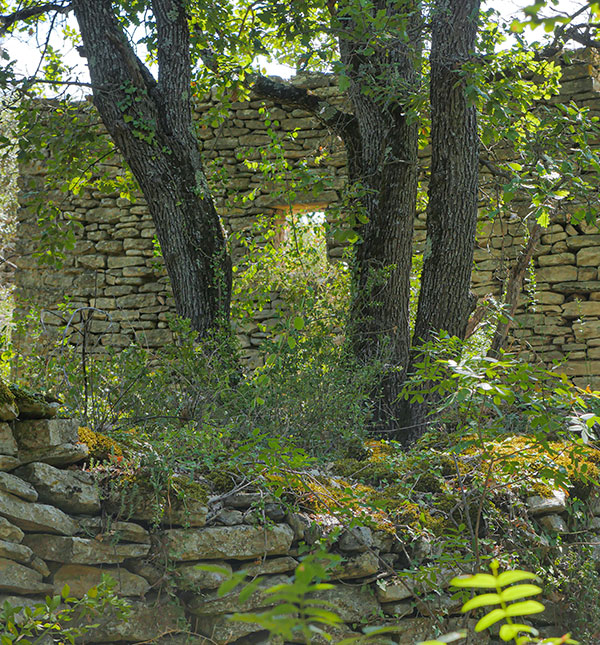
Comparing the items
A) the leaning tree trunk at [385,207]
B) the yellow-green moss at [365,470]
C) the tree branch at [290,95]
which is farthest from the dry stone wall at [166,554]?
the tree branch at [290,95]

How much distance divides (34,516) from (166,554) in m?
0.47

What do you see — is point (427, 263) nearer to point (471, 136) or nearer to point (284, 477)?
point (471, 136)

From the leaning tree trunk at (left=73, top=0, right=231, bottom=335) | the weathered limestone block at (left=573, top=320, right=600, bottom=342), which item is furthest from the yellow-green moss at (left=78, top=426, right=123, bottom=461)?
the weathered limestone block at (left=573, top=320, right=600, bottom=342)

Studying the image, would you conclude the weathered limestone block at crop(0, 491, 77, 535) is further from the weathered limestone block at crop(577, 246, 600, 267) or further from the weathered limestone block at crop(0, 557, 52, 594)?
the weathered limestone block at crop(577, 246, 600, 267)

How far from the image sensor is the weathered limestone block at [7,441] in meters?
2.27

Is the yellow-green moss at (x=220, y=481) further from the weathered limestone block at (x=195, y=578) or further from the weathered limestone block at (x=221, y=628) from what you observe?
the weathered limestone block at (x=221, y=628)

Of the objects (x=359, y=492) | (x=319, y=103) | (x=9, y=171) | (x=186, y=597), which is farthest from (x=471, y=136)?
(x=9, y=171)

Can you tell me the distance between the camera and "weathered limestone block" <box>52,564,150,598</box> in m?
2.28

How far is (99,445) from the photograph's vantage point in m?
2.60

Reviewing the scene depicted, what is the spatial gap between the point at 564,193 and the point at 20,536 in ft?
9.71

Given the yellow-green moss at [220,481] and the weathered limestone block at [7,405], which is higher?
the weathered limestone block at [7,405]

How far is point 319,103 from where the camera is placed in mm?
5199

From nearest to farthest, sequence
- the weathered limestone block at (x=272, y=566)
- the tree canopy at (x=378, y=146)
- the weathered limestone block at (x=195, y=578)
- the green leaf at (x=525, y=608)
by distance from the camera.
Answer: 1. the green leaf at (x=525, y=608)
2. the weathered limestone block at (x=195, y=578)
3. the weathered limestone block at (x=272, y=566)
4. the tree canopy at (x=378, y=146)

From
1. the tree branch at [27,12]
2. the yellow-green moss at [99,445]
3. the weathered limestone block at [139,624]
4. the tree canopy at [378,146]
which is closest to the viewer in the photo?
the weathered limestone block at [139,624]
